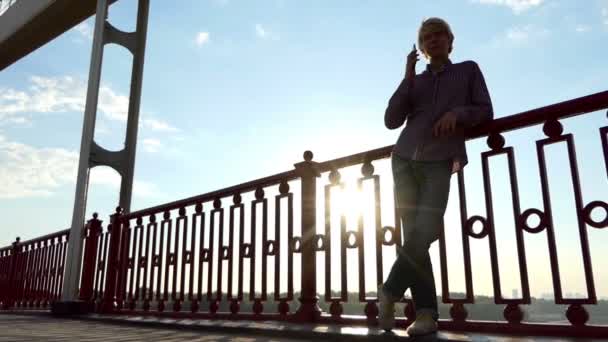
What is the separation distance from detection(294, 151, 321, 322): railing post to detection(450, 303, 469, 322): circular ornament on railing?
39.5 inches

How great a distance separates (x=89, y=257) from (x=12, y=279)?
3.44 metres

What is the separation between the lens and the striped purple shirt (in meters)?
2.21

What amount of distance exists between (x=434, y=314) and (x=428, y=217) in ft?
1.50

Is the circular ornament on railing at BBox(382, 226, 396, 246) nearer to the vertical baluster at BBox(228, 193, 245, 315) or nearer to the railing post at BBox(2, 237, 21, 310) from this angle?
the vertical baluster at BBox(228, 193, 245, 315)

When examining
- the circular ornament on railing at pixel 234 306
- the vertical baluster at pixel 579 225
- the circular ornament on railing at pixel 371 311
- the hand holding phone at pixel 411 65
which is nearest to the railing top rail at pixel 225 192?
the circular ornament on railing at pixel 234 306

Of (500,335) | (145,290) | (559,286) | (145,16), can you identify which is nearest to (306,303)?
(500,335)

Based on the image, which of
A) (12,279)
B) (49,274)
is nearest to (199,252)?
(49,274)

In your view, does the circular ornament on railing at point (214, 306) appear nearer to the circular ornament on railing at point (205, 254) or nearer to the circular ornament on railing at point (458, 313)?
the circular ornament on railing at point (205, 254)

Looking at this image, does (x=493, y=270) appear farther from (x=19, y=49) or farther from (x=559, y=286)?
(x=19, y=49)

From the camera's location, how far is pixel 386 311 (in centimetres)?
230

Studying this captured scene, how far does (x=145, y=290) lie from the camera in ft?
15.7

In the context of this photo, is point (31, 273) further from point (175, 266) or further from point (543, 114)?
point (543, 114)

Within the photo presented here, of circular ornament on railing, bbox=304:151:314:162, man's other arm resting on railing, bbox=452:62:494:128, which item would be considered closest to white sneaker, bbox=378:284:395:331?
man's other arm resting on railing, bbox=452:62:494:128

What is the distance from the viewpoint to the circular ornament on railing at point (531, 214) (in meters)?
2.24
